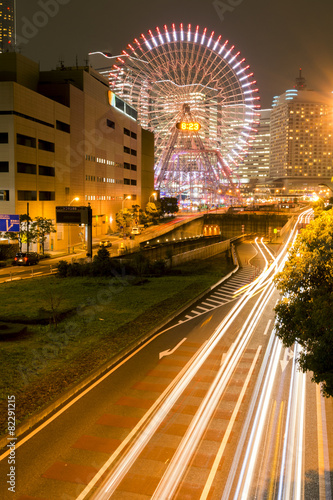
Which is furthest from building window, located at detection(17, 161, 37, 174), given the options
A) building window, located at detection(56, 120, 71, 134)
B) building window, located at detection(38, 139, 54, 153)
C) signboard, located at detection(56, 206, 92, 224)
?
building window, located at detection(56, 120, 71, 134)

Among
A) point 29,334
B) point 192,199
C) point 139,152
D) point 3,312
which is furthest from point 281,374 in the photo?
point 192,199

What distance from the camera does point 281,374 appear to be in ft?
55.6

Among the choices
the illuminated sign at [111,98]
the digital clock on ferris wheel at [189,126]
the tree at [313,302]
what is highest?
the illuminated sign at [111,98]

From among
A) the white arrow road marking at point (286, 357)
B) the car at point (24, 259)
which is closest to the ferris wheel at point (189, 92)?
the car at point (24, 259)

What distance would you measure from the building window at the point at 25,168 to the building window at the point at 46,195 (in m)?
3.36

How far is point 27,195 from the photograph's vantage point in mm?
54812

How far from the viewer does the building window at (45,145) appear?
58431 millimetres

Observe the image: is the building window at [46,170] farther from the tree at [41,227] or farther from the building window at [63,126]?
the tree at [41,227]

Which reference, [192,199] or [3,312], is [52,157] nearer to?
[3,312]

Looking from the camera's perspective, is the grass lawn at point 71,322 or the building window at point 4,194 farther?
the building window at point 4,194

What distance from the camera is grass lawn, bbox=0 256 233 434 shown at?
15.4 metres

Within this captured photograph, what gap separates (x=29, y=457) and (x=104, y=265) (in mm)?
29634

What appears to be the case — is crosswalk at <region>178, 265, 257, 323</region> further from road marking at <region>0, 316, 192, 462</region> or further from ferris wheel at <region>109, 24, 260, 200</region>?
ferris wheel at <region>109, 24, 260, 200</region>

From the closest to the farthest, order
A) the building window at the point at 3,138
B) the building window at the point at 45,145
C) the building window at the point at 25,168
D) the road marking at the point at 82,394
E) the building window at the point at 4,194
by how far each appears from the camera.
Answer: the road marking at the point at 82,394
the building window at the point at 4,194
the building window at the point at 3,138
the building window at the point at 25,168
the building window at the point at 45,145
